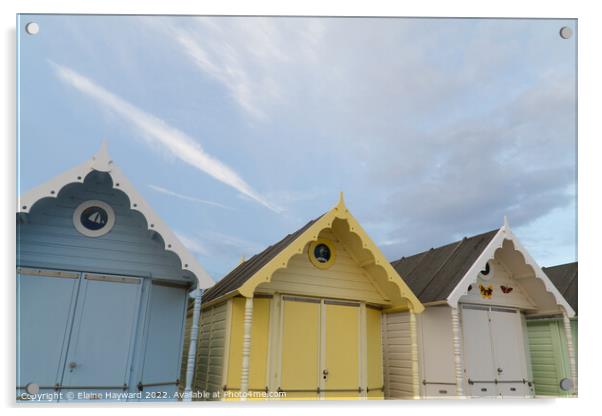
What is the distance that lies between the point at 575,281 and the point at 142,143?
6998mm

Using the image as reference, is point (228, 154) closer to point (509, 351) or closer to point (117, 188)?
point (117, 188)

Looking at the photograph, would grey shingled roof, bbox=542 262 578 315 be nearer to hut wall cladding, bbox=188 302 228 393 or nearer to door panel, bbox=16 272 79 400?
hut wall cladding, bbox=188 302 228 393

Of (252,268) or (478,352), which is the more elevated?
(252,268)

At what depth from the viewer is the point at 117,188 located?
6641 mm

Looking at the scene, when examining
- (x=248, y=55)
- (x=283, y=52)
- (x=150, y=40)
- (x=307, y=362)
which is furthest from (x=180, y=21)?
(x=307, y=362)

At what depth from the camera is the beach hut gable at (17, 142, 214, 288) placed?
20.0 ft

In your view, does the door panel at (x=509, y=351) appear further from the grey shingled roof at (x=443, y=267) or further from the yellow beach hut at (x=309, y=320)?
the yellow beach hut at (x=309, y=320)

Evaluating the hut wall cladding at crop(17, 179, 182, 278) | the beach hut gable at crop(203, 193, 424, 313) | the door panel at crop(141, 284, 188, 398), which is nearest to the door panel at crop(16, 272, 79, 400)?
the hut wall cladding at crop(17, 179, 182, 278)

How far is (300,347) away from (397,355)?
2.75m

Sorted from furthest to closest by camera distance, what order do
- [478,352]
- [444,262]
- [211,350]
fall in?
[444,262] → [478,352] → [211,350]

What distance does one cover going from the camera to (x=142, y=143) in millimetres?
6453

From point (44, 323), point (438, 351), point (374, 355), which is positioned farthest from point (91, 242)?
point (438, 351)
